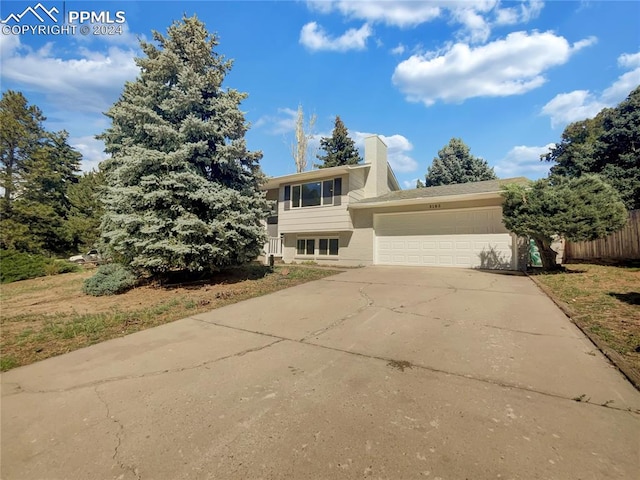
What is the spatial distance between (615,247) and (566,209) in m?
5.67

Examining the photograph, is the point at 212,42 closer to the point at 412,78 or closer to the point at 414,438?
the point at 412,78

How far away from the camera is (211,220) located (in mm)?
7906

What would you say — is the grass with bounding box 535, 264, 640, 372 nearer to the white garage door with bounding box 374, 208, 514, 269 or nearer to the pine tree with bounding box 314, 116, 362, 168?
the white garage door with bounding box 374, 208, 514, 269

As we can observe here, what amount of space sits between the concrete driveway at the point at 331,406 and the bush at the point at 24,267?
12.4m

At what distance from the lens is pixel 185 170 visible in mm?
7734

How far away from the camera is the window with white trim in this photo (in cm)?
1471

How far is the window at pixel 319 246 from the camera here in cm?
1473

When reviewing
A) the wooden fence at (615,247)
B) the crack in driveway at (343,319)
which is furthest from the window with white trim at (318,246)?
the wooden fence at (615,247)

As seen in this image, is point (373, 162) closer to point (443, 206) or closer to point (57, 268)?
point (443, 206)

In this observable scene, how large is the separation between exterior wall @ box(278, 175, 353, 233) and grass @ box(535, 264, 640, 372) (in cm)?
784

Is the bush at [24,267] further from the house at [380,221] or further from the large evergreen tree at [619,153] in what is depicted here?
the large evergreen tree at [619,153]

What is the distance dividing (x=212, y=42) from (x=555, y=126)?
884 inches

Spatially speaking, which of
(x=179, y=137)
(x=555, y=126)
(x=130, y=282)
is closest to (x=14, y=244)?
(x=130, y=282)

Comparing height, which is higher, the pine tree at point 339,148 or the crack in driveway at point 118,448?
the pine tree at point 339,148
